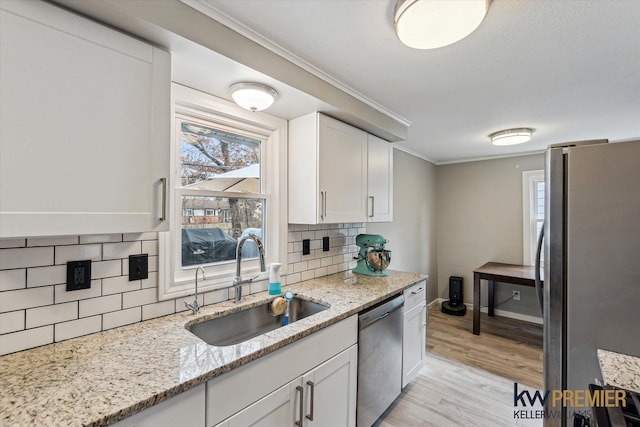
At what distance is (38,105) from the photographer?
2.88 feet

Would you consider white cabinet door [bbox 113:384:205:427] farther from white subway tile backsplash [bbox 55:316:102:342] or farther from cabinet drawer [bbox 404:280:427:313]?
cabinet drawer [bbox 404:280:427:313]

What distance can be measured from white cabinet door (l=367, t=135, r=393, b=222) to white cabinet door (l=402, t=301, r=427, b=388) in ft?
2.78

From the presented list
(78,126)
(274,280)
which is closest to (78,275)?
(78,126)

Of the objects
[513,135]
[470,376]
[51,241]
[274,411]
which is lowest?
[470,376]

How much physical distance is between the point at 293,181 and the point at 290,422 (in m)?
1.43

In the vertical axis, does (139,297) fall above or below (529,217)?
below

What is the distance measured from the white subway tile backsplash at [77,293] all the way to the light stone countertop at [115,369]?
0.17m

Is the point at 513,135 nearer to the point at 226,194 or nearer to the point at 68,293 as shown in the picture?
the point at 226,194

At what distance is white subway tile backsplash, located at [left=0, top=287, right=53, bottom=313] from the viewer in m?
1.03

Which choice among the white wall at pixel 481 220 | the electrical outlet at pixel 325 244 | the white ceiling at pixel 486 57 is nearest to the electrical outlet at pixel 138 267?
the white ceiling at pixel 486 57

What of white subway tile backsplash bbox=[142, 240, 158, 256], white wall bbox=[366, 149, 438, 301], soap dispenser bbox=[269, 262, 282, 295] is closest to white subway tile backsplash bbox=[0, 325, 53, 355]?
white subway tile backsplash bbox=[142, 240, 158, 256]

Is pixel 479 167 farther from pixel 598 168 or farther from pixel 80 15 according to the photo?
pixel 80 15

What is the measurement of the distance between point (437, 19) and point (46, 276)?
1.85 metres

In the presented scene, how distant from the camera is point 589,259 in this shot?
122 cm
